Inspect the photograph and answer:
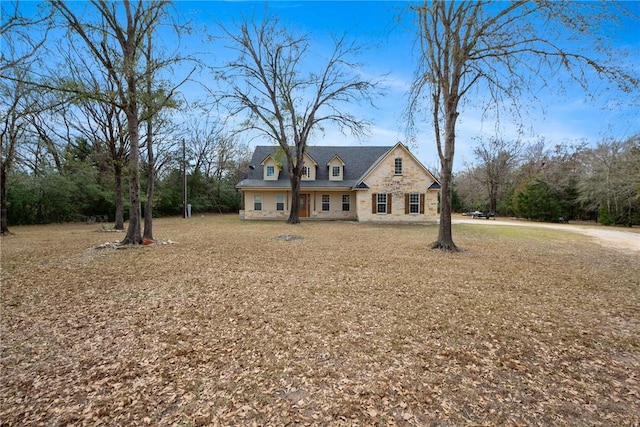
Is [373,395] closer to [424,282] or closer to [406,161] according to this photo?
[424,282]

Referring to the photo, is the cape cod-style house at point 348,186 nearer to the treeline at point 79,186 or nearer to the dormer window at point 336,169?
the dormer window at point 336,169

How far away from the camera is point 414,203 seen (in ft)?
66.9

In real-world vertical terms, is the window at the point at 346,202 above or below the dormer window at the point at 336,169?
below

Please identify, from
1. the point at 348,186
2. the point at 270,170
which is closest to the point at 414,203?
the point at 348,186

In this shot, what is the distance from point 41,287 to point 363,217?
17.2 metres

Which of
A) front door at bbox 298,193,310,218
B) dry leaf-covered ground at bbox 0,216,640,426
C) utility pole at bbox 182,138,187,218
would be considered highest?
utility pole at bbox 182,138,187,218

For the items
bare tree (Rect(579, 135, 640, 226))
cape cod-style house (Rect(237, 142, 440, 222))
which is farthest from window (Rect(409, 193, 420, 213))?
bare tree (Rect(579, 135, 640, 226))

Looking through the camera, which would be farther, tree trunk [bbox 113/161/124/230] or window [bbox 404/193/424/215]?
window [bbox 404/193/424/215]

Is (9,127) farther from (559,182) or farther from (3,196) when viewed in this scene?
(559,182)

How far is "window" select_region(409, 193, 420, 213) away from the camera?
66.7 feet

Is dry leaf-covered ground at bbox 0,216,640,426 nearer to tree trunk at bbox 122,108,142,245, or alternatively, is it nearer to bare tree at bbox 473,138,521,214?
tree trunk at bbox 122,108,142,245

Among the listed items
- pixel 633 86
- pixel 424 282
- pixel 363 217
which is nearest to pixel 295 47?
pixel 363 217

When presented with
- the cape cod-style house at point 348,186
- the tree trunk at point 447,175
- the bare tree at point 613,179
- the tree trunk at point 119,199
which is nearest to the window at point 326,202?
the cape cod-style house at point 348,186

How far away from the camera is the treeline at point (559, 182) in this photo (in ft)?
64.3
